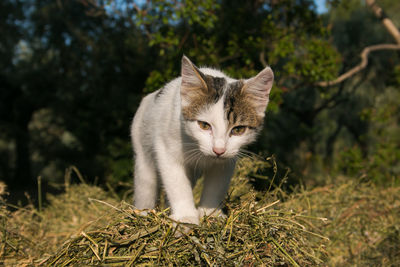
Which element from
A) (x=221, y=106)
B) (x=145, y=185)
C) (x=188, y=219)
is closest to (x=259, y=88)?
(x=221, y=106)

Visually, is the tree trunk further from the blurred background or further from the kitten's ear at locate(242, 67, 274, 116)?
the kitten's ear at locate(242, 67, 274, 116)

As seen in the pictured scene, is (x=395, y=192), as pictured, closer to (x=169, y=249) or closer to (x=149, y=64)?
(x=169, y=249)

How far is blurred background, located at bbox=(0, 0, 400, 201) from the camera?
4855 mm

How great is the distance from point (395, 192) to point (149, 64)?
182 inches

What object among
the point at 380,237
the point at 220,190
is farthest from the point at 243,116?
the point at 380,237

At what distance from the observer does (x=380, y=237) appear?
3334mm

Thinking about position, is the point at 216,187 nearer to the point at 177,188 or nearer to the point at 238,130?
the point at 177,188

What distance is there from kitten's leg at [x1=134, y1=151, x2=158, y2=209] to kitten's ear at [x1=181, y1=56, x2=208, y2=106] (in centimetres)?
88

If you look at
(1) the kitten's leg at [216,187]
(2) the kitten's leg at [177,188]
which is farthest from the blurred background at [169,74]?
(2) the kitten's leg at [177,188]

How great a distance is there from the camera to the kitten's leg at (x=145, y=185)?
318 centimetres

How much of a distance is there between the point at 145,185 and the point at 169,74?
1.92m

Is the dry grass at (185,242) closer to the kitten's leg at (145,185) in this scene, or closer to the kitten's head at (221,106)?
the kitten's head at (221,106)

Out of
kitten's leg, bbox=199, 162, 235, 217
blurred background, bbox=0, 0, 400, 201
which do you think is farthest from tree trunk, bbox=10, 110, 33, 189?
kitten's leg, bbox=199, 162, 235, 217

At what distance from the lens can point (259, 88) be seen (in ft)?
8.25
